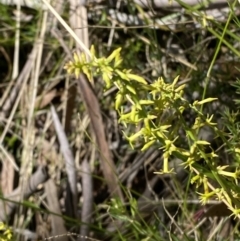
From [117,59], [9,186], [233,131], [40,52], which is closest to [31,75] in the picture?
[40,52]

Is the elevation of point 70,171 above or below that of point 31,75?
below

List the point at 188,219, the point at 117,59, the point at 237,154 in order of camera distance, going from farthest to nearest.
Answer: the point at 188,219 → the point at 237,154 → the point at 117,59

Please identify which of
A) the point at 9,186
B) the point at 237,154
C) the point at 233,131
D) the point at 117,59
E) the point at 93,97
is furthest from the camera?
the point at 9,186

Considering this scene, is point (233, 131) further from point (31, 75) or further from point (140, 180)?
point (31, 75)

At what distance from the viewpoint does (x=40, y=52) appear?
161 centimetres

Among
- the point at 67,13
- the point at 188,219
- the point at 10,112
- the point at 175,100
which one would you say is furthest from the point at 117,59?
the point at 10,112

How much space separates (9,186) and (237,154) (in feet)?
2.85

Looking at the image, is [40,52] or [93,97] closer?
[93,97]

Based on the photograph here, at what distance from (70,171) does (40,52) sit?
12.7 inches

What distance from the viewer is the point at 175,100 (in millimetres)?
713

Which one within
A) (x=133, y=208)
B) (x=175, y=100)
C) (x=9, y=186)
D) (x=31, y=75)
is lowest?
(x=9, y=186)

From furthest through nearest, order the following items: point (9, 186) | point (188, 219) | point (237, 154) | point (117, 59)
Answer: point (9, 186) → point (188, 219) → point (237, 154) → point (117, 59)

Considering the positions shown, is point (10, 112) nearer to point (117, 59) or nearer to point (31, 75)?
point (31, 75)

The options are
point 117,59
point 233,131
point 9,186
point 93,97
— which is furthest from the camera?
point 9,186
